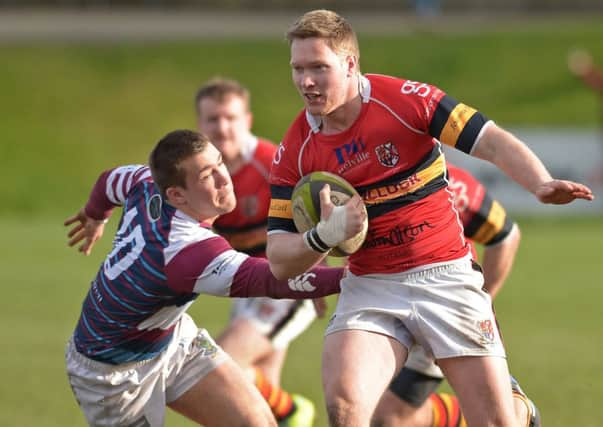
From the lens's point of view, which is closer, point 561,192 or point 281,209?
point 561,192

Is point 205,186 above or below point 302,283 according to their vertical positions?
above

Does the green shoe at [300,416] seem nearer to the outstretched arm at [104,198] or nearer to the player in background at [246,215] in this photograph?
the player in background at [246,215]

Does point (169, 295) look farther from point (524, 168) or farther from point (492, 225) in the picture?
point (492, 225)

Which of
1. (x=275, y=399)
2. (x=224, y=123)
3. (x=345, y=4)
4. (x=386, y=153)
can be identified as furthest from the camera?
(x=345, y=4)

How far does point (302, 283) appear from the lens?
546 cm

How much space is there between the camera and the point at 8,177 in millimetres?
27359

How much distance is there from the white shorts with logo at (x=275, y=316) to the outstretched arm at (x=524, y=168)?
113 inches

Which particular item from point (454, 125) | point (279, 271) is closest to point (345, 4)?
point (454, 125)

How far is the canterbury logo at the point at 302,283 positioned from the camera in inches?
214

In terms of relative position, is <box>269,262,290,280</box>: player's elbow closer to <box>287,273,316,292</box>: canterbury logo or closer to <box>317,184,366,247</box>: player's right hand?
<box>287,273,316,292</box>: canterbury logo

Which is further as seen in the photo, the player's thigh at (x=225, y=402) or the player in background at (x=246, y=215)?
the player in background at (x=246, y=215)

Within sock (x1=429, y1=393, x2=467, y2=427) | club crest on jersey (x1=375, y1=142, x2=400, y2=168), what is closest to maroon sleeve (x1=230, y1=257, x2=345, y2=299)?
club crest on jersey (x1=375, y1=142, x2=400, y2=168)

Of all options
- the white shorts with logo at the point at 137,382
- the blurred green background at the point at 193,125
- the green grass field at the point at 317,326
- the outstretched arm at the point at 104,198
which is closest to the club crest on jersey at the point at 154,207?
the outstretched arm at the point at 104,198

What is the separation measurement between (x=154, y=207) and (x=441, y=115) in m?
1.47
